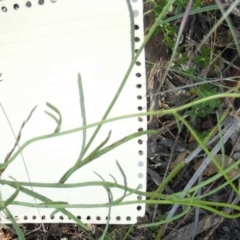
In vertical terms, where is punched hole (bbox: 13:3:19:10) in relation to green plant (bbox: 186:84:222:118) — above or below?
above

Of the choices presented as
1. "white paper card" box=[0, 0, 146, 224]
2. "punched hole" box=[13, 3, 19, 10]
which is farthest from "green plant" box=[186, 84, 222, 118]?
"punched hole" box=[13, 3, 19, 10]

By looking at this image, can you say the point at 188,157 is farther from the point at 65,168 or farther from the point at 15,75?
the point at 15,75

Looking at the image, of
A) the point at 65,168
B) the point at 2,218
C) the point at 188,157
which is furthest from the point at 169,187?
the point at 2,218

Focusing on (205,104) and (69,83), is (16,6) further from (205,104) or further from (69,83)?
(205,104)

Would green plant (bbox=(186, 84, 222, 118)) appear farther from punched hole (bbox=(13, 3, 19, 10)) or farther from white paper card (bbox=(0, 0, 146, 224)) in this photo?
punched hole (bbox=(13, 3, 19, 10))

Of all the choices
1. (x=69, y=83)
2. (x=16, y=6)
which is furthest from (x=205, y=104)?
(x=16, y=6)

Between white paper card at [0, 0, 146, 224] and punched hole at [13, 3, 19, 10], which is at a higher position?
punched hole at [13, 3, 19, 10]

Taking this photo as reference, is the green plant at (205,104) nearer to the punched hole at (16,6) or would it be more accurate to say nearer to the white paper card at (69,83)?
the white paper card at (69,83)

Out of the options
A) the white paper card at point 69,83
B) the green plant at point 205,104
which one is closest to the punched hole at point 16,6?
the white paper card at point 69,83
